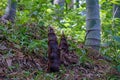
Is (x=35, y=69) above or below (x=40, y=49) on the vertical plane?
below

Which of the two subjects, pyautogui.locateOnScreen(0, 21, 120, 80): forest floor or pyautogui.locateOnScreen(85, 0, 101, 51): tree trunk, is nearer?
pyautogui.locateOnScreen(0, 21, 120, 80): forest floor

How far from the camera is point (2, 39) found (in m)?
3.20

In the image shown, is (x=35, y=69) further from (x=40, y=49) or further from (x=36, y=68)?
(x=40, y=49)

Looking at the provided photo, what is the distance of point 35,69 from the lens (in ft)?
9.17

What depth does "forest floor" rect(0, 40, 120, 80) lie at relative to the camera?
2603 mm

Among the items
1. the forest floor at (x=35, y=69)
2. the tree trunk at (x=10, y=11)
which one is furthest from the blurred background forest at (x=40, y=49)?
Answer: the tree trunk at (x=10, y=11)

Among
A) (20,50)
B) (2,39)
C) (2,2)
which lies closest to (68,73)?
(20,50)

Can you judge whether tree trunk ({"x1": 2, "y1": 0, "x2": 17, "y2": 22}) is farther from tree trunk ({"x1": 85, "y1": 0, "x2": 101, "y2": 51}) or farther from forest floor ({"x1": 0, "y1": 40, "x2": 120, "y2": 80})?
tree trunk ({"x1": 85, "y1": 0, "x2": 101, "y2": 51})

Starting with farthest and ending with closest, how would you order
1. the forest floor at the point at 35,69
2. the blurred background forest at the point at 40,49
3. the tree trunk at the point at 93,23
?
the tree trunk at the point at 93,23 < the blurred background forest at the point at 40,49 < the forest floor at the point at 35,69

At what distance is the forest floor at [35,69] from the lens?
2.60 meters

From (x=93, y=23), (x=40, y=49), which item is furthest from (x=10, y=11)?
(x=93, y=23)

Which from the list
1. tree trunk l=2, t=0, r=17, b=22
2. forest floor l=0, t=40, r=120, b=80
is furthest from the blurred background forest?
tree trunk l=2, t=0, r=17, b=22

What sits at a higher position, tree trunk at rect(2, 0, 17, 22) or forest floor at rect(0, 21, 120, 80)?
tree trunk at rect(2, 0, 17, 22)

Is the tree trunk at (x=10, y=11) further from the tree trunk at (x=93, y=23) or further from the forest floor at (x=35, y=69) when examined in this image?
the tree trunk at (x=93, y=23)
